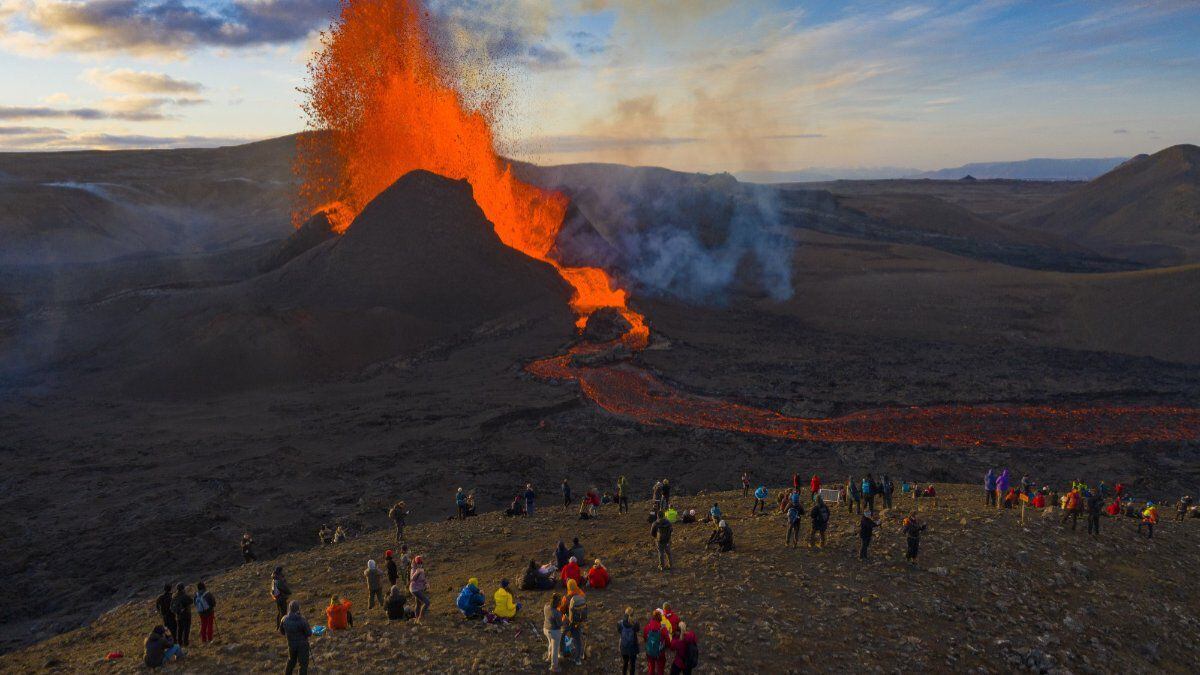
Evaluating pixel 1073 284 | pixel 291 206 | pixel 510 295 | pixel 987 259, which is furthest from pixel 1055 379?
pixel 291 206

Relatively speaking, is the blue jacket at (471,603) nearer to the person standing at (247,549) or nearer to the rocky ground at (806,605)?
the rocky ground at (806,605)

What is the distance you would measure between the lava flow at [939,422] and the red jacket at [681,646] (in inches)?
1030

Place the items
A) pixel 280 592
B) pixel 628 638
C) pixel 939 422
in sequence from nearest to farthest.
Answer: pixel 628 638
pixel 280 592
pixel 939 422

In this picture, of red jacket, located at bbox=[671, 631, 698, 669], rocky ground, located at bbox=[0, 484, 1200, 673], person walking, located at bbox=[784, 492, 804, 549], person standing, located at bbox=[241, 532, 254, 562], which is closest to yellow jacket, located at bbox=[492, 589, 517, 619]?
rocky ground, located at bbox=[0, 484, 1200, 673]

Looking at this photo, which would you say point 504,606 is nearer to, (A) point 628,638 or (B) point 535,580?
(B) point 535,580

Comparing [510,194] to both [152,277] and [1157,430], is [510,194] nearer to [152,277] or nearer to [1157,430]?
[152,277]

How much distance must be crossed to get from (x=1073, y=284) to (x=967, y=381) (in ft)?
87.5

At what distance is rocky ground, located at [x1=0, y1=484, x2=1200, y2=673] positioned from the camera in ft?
45.1

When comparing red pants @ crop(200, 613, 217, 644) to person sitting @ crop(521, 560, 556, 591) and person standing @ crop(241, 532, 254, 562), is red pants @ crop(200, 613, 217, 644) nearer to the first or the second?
person sitting @ crop(521, 560, 556, 591)

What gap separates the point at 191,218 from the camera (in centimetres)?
12681

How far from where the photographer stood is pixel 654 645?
482 inches

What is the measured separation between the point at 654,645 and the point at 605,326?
137ft

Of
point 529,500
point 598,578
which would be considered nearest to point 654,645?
point 598,578

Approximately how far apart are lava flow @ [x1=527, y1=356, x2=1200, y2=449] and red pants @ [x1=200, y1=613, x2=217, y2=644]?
25.9 metres
